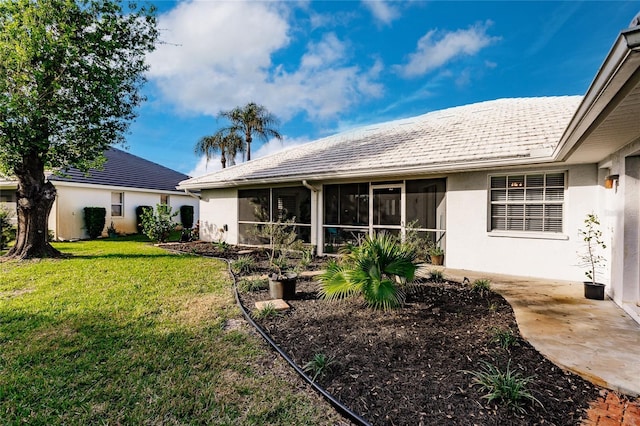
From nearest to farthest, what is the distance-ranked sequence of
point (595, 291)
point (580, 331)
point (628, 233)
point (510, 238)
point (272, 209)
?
point (580, 331) < point (628, 233) < point (595, 291) < point (510, 238) < point (272, 209)

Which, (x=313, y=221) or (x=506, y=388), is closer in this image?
(x=506, y=388)

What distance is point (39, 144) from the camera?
970cm

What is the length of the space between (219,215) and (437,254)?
975 cm

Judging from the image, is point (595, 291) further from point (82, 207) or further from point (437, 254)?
point (82, 207)

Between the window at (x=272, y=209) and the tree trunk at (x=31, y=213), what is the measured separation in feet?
21.1

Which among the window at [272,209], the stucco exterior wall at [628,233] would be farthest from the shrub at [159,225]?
the stucco exterior wall at [628,233]

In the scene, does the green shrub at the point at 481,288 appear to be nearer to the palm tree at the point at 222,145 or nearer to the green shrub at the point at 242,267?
the green shrub at the point at 242,267

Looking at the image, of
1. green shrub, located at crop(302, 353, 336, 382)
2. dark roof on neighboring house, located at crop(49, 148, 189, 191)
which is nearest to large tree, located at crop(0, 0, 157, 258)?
dark roof on neighboring house, located at crop(49, 148, 189, 191)

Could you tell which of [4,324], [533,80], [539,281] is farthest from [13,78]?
[533,80]

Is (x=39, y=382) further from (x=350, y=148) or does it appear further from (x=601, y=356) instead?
(x=350, y=148)

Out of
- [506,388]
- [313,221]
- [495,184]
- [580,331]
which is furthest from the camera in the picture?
[313,221]

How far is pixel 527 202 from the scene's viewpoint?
25.6ft

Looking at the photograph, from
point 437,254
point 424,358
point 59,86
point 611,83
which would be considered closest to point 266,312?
point 424,358

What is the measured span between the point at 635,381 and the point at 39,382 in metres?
5.87
